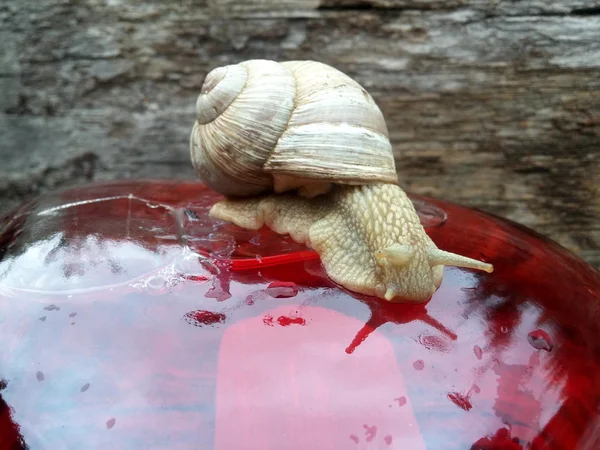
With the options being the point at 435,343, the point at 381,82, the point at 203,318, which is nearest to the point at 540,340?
the point at 435,343

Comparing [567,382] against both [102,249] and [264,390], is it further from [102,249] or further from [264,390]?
[102,249]

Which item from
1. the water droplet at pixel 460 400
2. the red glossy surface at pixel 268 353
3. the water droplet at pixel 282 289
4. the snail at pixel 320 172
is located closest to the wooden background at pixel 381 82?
the snail at pixel 320 172

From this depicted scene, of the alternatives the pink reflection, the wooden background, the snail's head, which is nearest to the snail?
the snail's head

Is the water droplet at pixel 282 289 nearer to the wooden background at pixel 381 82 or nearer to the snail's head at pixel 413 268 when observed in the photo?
the snail's head at pixel 413 268

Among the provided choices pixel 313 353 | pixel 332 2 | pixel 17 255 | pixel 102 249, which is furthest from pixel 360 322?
pixel 332 2

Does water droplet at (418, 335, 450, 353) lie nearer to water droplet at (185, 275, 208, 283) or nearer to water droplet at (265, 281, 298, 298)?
water droplet at (265, 281, 298, 298)

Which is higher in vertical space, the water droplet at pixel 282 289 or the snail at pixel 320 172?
the snail at pixel 320 172

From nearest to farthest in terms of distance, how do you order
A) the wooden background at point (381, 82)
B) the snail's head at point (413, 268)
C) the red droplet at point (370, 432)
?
the red droplet at point (370, 432)
the snail's head at point (413, 268)
the wooden background at point (381, 82)
